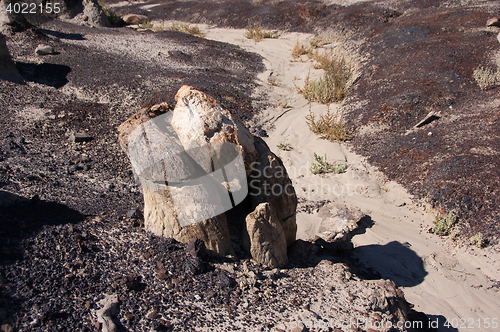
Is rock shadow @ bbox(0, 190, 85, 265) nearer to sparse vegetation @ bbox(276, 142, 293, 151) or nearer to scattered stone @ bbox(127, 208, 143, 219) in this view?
scattered stone @ bbox(127, 208, 143, 219)

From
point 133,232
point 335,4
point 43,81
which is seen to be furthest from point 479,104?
point 335,4

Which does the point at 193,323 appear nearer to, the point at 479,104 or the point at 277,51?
the point at 479,104

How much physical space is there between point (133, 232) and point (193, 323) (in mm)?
1148

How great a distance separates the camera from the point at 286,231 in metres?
3.57

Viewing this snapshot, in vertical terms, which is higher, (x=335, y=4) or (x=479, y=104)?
(x=335, y=4)

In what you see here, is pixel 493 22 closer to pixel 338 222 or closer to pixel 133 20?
pixel 338 222

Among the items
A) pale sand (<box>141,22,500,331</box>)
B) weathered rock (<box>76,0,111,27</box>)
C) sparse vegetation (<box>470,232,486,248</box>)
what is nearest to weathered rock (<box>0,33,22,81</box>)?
pale sand (<box>141,22,500,331</box>)

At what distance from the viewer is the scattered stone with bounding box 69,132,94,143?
5274mm

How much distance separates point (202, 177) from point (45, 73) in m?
6.12

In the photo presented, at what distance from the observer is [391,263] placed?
4.08 meters

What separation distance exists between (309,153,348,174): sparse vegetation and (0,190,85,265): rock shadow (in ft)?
13.2

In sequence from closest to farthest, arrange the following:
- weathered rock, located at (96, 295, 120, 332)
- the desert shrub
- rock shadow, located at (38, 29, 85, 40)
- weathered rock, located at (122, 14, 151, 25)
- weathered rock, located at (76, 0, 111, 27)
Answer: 1. weathered rock, located at (96, 295, 120, 332)
2. rock shadow, located at (38, 29, 85, 40)
3. the desert shrub
4. weathered rock, located at (76, 0, 111, 27)
5. weathered rock, located at (122, 14, 151, 25)

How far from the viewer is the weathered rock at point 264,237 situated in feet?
9.75

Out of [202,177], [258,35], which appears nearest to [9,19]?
[202,177]
